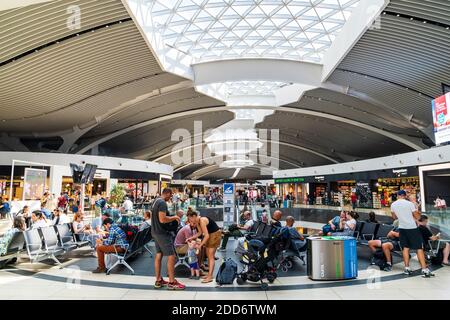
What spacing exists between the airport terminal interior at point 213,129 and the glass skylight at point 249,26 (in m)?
0.12

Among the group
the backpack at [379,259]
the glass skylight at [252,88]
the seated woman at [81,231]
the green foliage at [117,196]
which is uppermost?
the glass skylight at [252,88]

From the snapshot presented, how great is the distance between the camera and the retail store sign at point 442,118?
16297mm

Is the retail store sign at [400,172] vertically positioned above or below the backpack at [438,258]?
Result: above

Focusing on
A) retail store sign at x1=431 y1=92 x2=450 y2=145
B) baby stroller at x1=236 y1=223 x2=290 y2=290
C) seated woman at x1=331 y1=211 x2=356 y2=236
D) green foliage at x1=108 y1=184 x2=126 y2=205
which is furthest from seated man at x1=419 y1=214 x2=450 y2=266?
green foliage at x1=108 y1=184 x2=126 y2=205

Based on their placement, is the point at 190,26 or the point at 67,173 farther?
the point at 67,173

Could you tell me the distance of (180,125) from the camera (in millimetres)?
36531

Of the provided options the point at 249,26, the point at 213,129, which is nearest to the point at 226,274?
the point at 249,26

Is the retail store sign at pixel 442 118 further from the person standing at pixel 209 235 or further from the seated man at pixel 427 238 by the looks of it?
the person standing at pixel 209 235

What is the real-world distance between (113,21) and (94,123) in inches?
631

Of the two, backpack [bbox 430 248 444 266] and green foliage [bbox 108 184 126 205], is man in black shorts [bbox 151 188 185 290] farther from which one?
green foliage [bbox 108 184 126 205]

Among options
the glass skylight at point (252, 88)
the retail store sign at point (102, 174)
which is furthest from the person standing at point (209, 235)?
the glass skylight at point (252, 88)

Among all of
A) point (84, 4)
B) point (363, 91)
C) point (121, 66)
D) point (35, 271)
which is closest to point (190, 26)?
point (121, 66)

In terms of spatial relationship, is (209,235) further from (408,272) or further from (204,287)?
(408,272)
